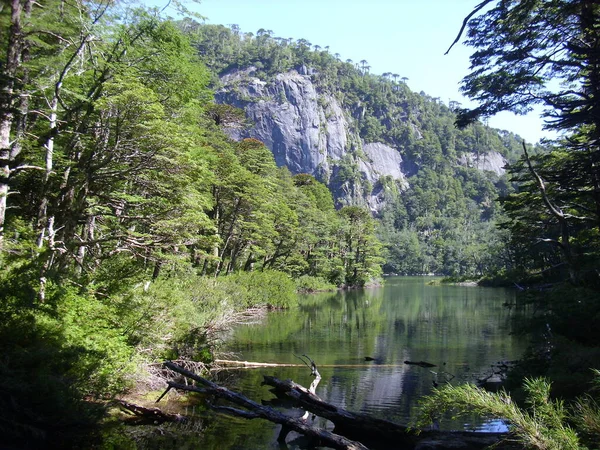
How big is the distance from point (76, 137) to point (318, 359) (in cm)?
1001

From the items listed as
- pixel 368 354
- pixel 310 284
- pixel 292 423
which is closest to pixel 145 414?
pixel 292 423

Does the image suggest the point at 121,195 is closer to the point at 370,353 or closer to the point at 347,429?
the point at 347,429

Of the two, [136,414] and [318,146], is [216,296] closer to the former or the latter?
[136,414]

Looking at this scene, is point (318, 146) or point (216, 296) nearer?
point (216, 296)

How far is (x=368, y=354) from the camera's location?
16984 millimetres

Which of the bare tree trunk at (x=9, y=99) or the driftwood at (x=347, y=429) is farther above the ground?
the bare tree trunk at (x=9, y=99)

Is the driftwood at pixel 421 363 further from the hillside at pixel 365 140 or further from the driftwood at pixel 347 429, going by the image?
the hillside at pixel 365 140

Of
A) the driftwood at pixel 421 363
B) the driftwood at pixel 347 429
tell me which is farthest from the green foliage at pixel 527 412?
the driftwood at pixel 421 363

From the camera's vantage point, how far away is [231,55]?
6688 inches

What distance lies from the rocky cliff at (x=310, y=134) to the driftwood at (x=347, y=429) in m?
131

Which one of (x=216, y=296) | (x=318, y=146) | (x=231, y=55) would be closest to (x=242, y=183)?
(x=216, y=296)

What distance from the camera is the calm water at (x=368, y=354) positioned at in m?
9.93

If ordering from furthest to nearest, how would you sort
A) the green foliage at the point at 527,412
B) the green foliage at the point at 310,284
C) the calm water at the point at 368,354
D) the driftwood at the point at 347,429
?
the green foliage at the point at 310,284, the calm water at the point at 368,354, the driftwood at the point at 347,429, the green foliage at the point at 527,412

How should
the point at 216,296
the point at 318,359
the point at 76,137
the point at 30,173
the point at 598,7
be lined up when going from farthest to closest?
the point at 216,296 < the point at 318,359 < the point at 30,173 < the point at 76,137 < the point at 598,7
